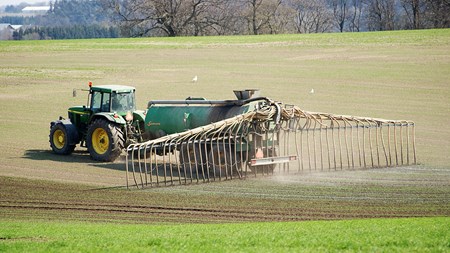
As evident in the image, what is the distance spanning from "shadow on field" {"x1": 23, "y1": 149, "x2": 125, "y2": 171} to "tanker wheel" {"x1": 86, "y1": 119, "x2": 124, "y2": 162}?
22 cm

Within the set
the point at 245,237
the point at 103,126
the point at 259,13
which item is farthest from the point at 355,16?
the point at 245,237

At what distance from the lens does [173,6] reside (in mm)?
71438

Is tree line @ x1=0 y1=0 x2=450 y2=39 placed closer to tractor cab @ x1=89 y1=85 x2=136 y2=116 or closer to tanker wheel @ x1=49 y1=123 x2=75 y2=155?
tanker wheel @ x1=49 y1=123 x2=75 y2=155

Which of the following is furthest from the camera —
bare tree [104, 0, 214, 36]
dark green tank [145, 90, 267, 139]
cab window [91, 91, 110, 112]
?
bare tree [104, 0, 214, 36]

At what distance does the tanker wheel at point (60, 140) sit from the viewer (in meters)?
22.7

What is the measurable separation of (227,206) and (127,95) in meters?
7.54

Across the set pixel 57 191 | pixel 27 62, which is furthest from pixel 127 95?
pixel 27 62

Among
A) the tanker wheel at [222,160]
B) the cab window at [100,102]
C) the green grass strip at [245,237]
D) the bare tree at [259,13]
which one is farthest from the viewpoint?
the bare tree at [259,13]

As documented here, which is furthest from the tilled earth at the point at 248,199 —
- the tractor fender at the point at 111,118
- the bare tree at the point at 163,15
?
the bare tree at the point at 163,15

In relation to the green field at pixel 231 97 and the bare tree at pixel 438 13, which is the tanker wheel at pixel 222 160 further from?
the bare tree at pixel 438 13

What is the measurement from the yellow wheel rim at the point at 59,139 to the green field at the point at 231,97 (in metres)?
0.41

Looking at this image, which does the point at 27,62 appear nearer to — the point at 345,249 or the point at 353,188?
the point at 353,188

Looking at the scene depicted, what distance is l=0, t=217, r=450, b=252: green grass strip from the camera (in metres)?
10.4

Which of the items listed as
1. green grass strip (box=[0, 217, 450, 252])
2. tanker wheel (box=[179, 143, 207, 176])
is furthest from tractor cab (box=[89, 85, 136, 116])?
green grass strip (box=[0, 217, 450, 252])
